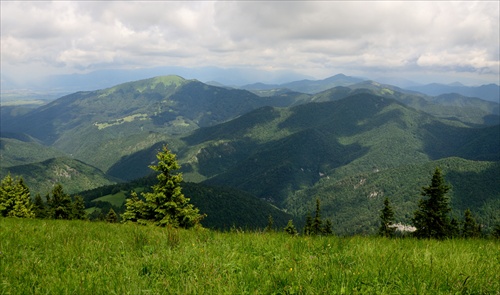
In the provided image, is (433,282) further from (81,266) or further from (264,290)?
(81,266)

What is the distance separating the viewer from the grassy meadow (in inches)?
160

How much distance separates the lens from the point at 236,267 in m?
4.88

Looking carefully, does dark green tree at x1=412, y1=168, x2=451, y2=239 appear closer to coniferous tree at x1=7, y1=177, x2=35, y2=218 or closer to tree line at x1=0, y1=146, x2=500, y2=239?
tree line at x1=0, y1=146, x2=500, y2=239

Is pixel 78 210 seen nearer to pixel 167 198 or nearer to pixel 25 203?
pixel 25 203

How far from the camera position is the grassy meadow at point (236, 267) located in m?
4.05

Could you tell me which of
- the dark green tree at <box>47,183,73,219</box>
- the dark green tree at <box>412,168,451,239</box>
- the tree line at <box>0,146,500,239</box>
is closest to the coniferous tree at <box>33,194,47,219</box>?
the tree line at <box>0,146,500,239</box>

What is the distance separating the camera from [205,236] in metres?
7.47

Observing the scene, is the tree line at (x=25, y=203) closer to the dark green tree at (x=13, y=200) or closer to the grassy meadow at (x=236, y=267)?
the dark green tree at (x=13, y=200)

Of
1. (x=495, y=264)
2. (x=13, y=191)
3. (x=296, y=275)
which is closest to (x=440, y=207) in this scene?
(x=495, y=264)

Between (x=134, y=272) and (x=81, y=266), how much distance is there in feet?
4.05

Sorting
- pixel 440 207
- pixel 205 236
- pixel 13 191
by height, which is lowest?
pixel 13 191

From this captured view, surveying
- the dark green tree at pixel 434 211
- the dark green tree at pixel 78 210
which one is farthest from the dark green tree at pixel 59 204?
the dark green tree at pixel 434 211

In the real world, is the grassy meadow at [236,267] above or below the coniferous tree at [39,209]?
above

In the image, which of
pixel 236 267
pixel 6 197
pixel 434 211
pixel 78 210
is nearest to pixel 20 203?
pixel 6 197
